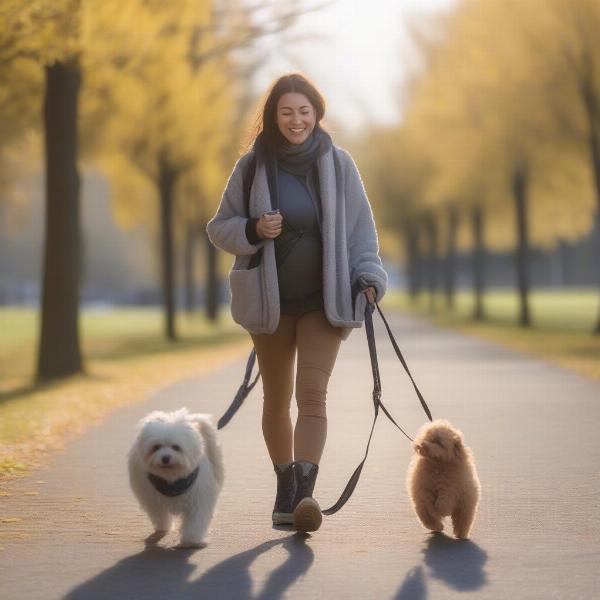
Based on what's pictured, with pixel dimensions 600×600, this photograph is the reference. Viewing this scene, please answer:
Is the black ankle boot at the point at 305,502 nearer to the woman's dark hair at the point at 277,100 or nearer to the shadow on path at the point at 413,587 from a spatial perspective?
the shadow on path at the point at 413,587

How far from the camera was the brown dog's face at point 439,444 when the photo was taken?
19.5 feet

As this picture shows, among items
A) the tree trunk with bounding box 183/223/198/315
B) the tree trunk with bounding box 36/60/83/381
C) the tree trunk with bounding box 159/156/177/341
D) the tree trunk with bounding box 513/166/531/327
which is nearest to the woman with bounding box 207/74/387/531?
the tree trunk with bounding box 36/60/83/381

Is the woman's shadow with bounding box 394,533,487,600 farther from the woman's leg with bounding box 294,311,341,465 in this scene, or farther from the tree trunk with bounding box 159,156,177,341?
the tree trunk with bounding box 159,156,177,341

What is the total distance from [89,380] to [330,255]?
35.2 ft

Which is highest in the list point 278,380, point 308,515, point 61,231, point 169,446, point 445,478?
point 61,231

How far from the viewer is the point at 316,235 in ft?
20.5

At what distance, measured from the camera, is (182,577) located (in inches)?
208

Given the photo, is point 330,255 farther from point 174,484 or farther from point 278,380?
point 174,484

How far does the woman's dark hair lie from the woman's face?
4 cm

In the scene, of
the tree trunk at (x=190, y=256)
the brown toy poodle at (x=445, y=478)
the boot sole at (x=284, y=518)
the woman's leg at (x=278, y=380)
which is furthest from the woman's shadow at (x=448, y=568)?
the tree trunk at (x=190, y=256)

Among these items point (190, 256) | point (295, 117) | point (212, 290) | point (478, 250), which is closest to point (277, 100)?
point (295, 117)

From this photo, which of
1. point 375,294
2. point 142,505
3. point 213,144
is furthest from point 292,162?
point 213,144

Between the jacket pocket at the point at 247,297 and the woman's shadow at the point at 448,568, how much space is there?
4.55 feet

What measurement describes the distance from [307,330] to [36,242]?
80509mm
